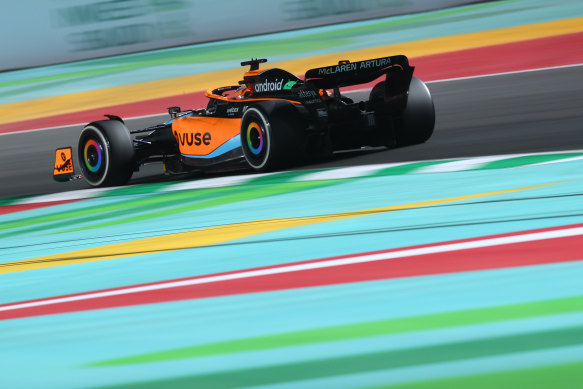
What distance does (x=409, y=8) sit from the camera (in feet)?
64.7

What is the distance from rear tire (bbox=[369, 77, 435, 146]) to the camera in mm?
9594

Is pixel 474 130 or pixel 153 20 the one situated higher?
pixel 153 20

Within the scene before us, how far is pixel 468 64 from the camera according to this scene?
16.0m

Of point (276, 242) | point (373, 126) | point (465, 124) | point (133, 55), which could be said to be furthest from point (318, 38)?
point (276, 242)

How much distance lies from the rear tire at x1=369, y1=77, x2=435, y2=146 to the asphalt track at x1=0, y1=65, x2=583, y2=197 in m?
0.13

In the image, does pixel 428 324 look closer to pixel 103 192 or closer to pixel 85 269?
pixel 85 269

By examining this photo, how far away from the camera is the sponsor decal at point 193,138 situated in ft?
31.9

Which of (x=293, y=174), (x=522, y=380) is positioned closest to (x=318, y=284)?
(x=522, y=380)

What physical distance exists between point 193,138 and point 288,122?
128cm

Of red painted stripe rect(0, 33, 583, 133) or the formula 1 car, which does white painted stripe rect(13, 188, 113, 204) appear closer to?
the formula 1 car

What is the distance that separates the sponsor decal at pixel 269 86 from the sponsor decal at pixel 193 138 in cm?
65

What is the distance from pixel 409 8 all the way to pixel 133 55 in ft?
17.1

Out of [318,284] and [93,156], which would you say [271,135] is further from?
[318,284]

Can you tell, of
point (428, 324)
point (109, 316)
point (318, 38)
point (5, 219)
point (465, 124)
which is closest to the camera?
point (428, 324)
